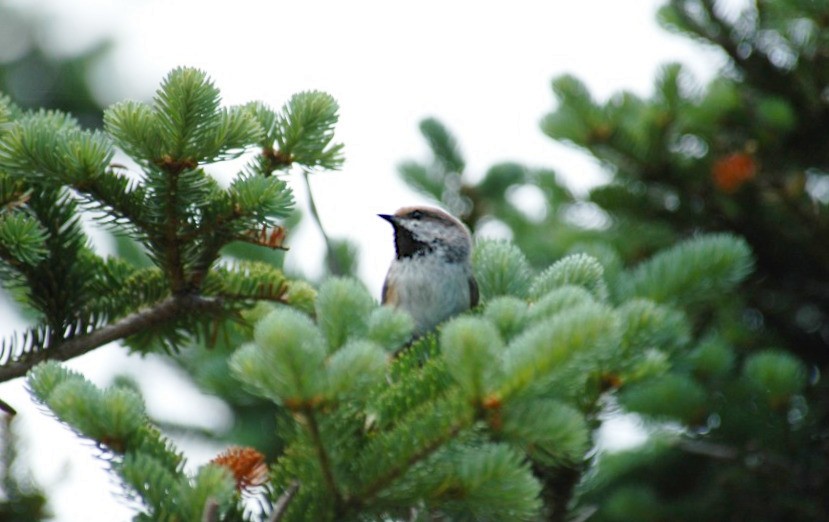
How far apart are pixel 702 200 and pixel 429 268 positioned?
1.59 meters

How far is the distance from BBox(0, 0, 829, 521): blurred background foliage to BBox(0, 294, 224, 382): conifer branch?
1751 mm

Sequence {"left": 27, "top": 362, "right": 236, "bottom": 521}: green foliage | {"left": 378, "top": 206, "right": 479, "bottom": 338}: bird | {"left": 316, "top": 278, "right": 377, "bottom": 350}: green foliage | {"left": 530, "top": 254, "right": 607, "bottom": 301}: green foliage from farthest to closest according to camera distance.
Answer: {"left": 378, "top": 206, "right": 479, "bottom": 338}: bird < {"left": 530, "top": 254, "right": 607, "bottom": 301}: green foliage < {"left": 316, "top": 278, "right": 377, "bottom": 350}: green foliage < {"left": 27, "top": 362, "right": 236, "bottom": 521}: green foliage

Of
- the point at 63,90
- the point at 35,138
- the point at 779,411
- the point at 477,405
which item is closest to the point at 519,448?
the point at 477,405

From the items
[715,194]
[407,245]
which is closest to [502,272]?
[407,245]

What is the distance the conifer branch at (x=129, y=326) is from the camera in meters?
2.73

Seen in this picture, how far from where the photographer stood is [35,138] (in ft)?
7.95

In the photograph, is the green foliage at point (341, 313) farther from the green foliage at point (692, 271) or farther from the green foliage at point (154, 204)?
the green foliage at point (692, 271)

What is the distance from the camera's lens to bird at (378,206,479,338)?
444cm

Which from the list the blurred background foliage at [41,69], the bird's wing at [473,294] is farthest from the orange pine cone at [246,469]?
the blurred background foliage at [41,69]

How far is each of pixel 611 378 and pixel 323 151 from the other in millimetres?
988

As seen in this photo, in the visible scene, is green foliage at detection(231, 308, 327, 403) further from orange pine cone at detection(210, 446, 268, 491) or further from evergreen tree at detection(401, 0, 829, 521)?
evergreen tree at detection(401, 0, 829, 521)

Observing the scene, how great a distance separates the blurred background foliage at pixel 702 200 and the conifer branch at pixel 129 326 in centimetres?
175

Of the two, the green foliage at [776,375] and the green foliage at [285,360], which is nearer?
the green foliage at [285,360]

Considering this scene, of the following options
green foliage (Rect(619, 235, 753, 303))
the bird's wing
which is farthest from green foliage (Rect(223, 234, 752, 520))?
the bird's wing
